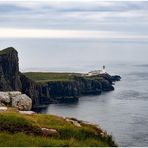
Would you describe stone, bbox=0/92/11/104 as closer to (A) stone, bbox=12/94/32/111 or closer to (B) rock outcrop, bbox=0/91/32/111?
(B) rock outcrop, bbox=0/91/32/111

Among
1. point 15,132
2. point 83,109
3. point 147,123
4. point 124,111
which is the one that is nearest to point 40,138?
point 15,132

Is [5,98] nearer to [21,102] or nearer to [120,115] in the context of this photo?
[21,102]

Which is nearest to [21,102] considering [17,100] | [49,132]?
[17,100]

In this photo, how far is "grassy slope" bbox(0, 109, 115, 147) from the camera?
1958 cm

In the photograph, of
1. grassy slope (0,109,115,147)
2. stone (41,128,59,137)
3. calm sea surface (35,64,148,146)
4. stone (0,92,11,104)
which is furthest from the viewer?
calm sea surface (35,64,148,146)

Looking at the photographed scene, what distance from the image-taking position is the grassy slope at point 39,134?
19578 millimetres

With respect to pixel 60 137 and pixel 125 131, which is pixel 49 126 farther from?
pixel 125 131

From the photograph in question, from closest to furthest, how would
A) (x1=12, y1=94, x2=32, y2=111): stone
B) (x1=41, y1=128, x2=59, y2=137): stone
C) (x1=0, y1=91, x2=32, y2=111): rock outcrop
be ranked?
1. (x1=41, y1=128, x2=59, y2=137): stone
2. (x1=0, y1=91, x2=32, y2=111): rock outcrop
3. (x1=12, y1=94, x2=32, y2=111): stone

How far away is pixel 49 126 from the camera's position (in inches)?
897

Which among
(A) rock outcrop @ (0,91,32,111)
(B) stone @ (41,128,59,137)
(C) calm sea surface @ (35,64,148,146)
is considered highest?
(A) rock outcrop @ (0,91,32,111)

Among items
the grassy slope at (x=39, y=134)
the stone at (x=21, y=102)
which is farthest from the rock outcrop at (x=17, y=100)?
the grassy slope at (x=39, y=134)

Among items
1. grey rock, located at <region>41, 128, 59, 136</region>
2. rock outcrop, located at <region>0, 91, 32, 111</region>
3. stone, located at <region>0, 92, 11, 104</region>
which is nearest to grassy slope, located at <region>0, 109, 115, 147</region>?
grey rock, located at <region>41, 128, 59, 136</region>

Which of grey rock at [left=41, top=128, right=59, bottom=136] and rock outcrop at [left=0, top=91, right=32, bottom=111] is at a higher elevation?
rock outcrop at [left=0, top=91, right=32, bottom=111]

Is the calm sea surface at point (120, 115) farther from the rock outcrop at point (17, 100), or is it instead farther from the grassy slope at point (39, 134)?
the grassy slope at point (39, 134)
